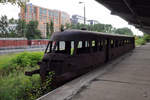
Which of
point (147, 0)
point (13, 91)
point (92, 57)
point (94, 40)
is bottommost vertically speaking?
point (13, 91)

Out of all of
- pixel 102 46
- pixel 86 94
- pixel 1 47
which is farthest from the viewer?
pixel 1 47

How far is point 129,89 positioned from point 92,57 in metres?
3.45

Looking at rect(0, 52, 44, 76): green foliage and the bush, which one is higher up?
rect(0, 52, 44, 76): green foliage

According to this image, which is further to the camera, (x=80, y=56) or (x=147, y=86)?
(x=80, y=56)

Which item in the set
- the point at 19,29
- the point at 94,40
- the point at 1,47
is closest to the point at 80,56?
the point at 94,40

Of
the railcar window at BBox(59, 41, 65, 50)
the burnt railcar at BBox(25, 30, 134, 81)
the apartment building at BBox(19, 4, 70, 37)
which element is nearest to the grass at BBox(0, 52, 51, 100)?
the burnt railcar at BBox(25, 30, 134, 81)

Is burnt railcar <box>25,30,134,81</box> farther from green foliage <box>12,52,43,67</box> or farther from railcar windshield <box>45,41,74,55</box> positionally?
green foliage <box>12,52,43,67</box>

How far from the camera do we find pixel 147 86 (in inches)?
249

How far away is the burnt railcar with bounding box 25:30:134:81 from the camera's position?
22.4ft

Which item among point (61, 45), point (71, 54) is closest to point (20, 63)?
point (61, 45)

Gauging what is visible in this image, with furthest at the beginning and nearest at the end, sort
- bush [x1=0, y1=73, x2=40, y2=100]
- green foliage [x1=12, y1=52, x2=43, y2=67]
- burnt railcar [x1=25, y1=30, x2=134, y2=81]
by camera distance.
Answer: green foliage [x1=12, y1=52, x2=43, y2=67]
burnt railcar [x1=25, y1=30, x2=134, y2=81]
bush [x1=0, y1=73, x2=40, y2=100]

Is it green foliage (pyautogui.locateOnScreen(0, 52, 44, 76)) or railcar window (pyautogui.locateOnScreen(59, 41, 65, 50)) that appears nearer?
railcar window (pyautogui.locateOnScreen(59, 41, 65, 50))

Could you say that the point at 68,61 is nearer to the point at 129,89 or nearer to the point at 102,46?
the point at 129,89

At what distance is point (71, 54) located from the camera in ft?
24.7
